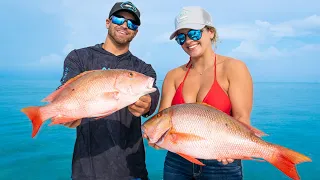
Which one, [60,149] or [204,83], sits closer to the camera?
[204,83]

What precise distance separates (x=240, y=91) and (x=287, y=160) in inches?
34.0

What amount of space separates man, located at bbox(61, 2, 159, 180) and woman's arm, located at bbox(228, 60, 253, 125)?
2.88 feet

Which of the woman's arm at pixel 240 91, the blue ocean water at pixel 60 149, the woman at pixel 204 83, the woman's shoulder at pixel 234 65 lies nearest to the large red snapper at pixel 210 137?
the woman at pixel 204 83

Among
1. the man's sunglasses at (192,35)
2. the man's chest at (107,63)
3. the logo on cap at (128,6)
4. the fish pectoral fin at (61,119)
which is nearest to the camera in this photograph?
the fish pectoral fin at (61,119)

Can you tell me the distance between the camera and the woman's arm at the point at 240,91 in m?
3.18

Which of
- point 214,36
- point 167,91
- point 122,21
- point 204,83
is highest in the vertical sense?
point 122,21

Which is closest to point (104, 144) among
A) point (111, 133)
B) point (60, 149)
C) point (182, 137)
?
point (111, 133)

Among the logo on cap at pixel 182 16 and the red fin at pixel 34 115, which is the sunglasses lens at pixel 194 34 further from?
the red fin at pixel 34 115

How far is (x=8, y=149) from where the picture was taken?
473 inches

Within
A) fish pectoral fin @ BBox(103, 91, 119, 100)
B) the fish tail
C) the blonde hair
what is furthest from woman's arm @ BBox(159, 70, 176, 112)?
the fish tail

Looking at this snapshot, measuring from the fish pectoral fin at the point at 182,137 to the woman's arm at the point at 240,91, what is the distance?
0.67m

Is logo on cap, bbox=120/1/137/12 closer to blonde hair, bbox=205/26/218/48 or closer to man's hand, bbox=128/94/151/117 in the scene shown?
blonde hair, bbox=205/26/218/48

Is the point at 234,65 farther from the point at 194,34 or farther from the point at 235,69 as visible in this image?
the point at 194,34

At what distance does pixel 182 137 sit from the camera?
9.16ft
